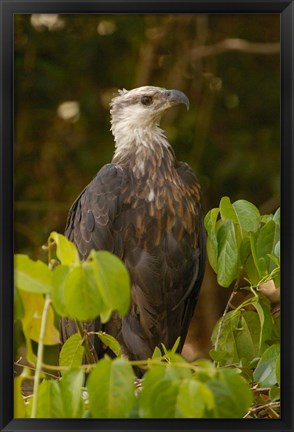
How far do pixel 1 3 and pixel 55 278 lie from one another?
607mm

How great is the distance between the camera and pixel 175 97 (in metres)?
2.66

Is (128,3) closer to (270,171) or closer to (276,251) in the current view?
(276,251)

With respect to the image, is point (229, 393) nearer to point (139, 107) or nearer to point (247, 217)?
point (247, 217)

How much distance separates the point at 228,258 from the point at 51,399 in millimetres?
714

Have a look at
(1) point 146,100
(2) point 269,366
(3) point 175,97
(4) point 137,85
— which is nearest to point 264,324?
(2) point 269,366

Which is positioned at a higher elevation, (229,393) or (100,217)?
(100,217)

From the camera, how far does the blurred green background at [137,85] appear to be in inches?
85.7

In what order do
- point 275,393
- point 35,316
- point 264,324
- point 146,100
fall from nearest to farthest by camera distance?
point 35,316 → point 275,393 → point 264,324 → point 146,100

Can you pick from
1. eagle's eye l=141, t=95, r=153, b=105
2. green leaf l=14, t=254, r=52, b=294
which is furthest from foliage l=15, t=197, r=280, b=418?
eagle's eye l=141, t=95, r=153, b=105

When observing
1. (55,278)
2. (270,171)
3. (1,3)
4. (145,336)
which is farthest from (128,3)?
(145,336)

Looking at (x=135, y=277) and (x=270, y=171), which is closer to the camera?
(x=270, y=171)

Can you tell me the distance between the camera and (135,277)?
2.73 metres

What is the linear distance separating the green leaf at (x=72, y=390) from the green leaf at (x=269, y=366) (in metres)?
0.51

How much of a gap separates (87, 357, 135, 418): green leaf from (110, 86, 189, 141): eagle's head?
146 cm
